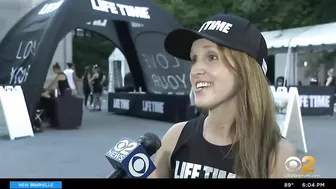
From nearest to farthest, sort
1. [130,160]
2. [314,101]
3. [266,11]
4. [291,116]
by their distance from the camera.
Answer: [130,160] → [291,116] → [314,101] → [266,11]

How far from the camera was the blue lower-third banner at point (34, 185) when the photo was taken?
147 cm

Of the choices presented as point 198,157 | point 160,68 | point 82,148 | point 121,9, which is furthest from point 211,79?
point 160,68

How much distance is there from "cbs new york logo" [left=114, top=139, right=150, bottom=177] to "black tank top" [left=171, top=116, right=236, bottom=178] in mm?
253

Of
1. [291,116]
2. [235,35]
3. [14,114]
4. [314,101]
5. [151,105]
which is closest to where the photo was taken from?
[235,35]

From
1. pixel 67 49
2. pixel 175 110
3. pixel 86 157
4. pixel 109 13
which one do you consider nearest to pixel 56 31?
pixel 109 13

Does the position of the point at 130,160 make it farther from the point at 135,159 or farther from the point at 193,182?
the point at 193,182

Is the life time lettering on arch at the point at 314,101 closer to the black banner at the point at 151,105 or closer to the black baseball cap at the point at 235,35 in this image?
the black banner at the point at 151,105

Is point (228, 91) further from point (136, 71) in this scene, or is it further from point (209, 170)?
point (136, 71)

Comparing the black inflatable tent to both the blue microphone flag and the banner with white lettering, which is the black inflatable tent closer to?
the banner with white lettering

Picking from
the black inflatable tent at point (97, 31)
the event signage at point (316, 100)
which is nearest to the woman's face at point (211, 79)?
the black inflatable tent at point (97, 31)

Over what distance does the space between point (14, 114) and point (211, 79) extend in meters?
8.87

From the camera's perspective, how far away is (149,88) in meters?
15.7

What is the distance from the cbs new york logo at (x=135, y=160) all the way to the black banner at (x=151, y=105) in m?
10.5

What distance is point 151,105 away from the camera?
1366 centimetres
